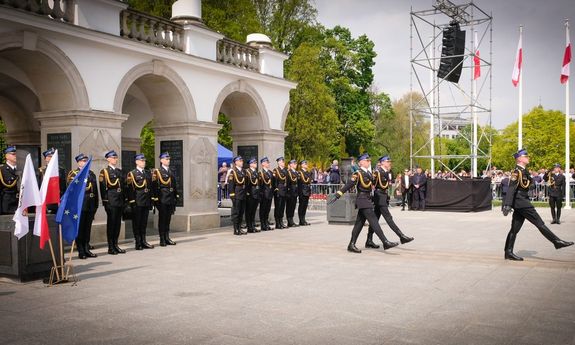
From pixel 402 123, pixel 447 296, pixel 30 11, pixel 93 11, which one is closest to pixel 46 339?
pixel 447 296

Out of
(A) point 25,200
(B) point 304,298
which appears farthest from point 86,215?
(B) point 304,298

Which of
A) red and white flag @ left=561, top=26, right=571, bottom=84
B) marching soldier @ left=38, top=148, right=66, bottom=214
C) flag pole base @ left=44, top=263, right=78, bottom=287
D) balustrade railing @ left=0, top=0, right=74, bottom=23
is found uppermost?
red and white flag @ left=561, top=26, right=571, bottom=84

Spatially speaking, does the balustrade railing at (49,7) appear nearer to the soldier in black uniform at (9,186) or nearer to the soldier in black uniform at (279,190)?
the soldier in black uniform at (9,186)

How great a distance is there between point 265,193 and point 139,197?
4774 millimetres

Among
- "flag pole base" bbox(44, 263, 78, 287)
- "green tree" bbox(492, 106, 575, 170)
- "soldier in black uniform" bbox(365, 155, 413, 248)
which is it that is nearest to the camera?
"flag pole base" bbox(44, 263, 78, 287)

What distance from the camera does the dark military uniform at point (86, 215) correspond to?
432 inches

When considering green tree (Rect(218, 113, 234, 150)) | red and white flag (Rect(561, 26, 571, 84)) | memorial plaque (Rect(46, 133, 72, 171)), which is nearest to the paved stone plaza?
memorial plaque (Rect(46, 133, 72, 171))

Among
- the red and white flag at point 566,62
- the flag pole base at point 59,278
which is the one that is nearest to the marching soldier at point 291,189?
the flag pole base at point 59,278

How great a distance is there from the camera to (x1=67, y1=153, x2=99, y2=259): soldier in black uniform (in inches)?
432

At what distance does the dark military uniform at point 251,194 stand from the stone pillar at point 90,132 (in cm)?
392

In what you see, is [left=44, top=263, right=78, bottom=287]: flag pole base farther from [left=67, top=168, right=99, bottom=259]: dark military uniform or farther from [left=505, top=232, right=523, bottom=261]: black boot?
[left=505, top=232, right=523, bottom=261]: black boot

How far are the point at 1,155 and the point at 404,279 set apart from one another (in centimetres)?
3827

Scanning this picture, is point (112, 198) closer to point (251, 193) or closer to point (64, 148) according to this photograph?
point (64, 148)

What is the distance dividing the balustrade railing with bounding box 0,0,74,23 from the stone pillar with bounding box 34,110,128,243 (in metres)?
2.07
